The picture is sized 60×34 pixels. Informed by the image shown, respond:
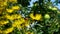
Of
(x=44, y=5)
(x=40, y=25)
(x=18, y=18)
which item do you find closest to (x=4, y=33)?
(x=18, y=18)

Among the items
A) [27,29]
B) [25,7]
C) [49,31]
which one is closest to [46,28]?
[49,31]

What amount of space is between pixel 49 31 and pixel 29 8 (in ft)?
1.30

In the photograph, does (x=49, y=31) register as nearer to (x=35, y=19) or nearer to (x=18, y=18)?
(x=35, y=19)

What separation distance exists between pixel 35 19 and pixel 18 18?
0.60 ft

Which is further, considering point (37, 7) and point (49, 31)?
point (37, 7)

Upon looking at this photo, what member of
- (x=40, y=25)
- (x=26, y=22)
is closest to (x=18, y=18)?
(x=26, y=22)

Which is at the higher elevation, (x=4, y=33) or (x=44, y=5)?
(x=44, y=5)

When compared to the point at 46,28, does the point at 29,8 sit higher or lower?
higher

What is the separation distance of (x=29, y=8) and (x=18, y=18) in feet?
0.83

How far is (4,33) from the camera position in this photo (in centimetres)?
240

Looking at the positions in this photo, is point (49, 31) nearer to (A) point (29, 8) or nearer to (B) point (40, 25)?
(B) point (40, 25)

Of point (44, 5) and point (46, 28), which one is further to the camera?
point (44, 5)

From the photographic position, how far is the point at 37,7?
260 cm

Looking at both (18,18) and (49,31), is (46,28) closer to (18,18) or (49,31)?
(49,31)
